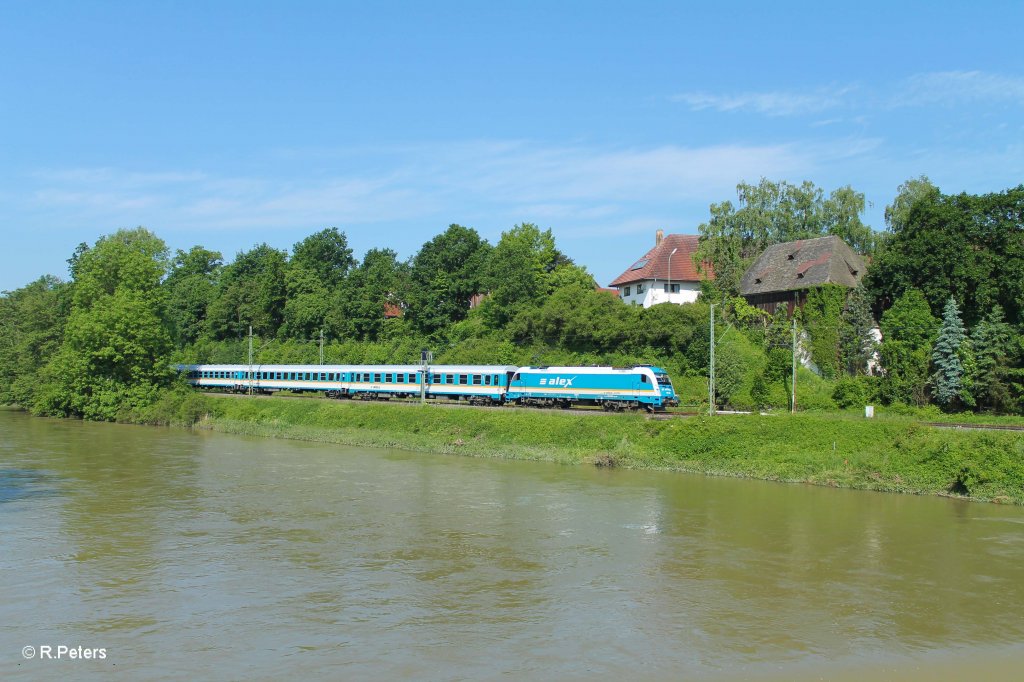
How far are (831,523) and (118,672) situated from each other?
19.4 meters

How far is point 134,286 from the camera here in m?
65.6

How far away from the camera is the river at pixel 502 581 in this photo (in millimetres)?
Result: 14109

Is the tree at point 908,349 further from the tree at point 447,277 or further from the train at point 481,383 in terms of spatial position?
the tree at point 447,277

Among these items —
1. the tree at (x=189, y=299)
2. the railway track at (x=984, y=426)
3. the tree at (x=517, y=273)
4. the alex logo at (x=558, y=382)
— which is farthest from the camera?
the tree at (x=189, y=299)

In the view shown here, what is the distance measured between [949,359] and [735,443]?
1642 cm

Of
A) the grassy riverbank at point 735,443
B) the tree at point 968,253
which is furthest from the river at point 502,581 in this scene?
the tree at point 968,253

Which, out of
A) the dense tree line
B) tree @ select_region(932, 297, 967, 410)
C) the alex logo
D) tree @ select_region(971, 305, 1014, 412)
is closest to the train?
the alex logo

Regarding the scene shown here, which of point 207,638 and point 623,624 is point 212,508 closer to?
point 207,638

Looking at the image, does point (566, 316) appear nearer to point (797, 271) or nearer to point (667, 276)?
point (667, 276)

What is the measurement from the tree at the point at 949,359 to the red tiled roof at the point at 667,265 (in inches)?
988

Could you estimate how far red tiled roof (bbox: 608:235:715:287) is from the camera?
71.2 metres

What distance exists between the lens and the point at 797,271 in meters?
56.8

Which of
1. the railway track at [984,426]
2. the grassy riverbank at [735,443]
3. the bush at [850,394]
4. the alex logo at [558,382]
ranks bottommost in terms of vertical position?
the grassy riverbank at [735,443]

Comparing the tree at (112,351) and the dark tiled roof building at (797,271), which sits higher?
the dark tiled roof building at (797,271)
